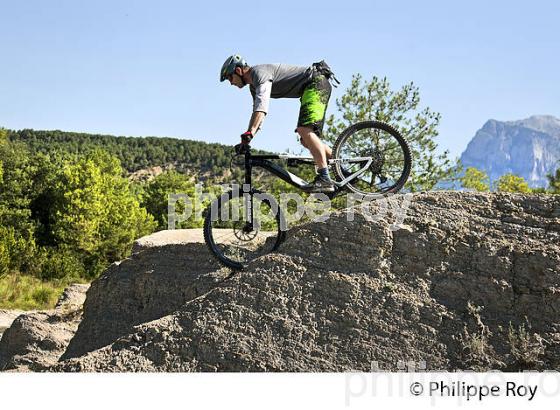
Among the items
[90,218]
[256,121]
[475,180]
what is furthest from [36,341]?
[90,218]

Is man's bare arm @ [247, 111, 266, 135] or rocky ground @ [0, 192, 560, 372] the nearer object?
rocky ground @ [0, 192, 560, 372]

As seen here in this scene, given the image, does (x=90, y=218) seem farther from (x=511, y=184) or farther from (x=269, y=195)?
(x=269, y=195)

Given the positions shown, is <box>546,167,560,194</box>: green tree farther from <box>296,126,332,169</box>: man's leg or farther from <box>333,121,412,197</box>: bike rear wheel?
<box>296,126,332,169</box>: man's leg

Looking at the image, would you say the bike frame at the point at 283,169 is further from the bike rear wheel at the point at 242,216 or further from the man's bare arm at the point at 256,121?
the man's bare arm at the point at 256,121

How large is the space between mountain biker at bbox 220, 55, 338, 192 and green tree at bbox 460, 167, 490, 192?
71.0ft

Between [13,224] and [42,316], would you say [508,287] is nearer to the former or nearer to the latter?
[42,316]

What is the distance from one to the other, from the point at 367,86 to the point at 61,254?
18.7 metres

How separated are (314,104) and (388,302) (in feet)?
8.70

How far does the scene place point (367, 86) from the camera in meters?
30.4

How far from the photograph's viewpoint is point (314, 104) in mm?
8891

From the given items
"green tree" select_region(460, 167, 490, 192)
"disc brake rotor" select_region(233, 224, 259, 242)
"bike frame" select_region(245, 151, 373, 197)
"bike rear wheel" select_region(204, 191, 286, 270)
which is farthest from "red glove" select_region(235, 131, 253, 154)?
"green tree" select_region(460, 167, 490, 192)

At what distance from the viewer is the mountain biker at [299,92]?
Answer: 860cm

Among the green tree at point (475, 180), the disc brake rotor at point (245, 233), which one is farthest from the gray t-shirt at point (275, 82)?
the green tree at point (475, 180)

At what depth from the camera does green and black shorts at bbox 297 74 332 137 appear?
29.0 feet
